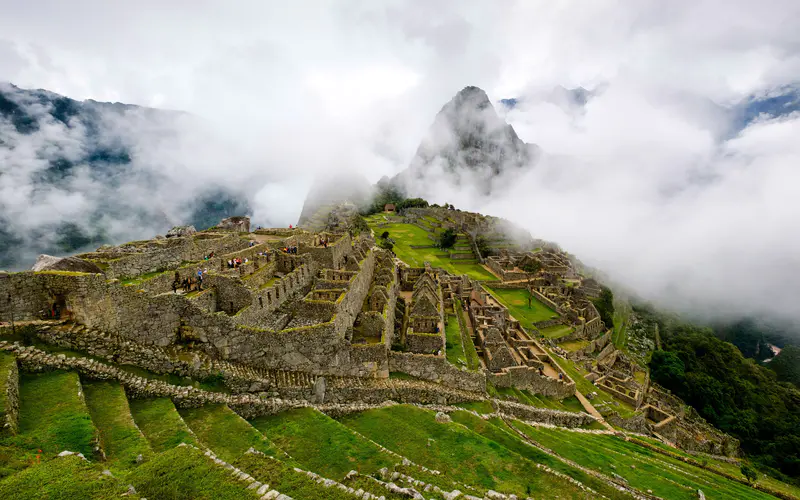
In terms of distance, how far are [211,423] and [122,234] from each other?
1513 inches

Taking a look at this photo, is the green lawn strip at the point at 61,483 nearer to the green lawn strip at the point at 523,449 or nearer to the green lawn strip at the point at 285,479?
the green lawn strip at the point at 285,479

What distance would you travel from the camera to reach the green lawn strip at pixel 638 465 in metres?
20.0

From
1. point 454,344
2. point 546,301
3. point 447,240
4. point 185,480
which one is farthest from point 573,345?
point 185,480

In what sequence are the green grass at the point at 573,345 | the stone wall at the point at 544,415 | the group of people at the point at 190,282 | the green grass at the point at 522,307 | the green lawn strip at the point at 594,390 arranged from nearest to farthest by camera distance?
the group of people at the point at 190,282 → the stone wall at the point at 544,415 → the green lawn strip at the point at 594,390 → the green grass at the point at 573,345 → the green grass at the point at 522,307

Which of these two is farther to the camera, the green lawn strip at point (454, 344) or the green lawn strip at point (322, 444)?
the green lawn strip at point (454, 344)

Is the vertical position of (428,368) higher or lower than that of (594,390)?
higher

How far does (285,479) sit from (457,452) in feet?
28.8

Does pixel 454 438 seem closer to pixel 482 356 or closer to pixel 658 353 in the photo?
pixel 482 356

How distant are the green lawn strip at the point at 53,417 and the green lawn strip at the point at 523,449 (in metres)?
15.9

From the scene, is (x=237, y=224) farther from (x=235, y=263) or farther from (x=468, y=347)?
(x=468, y=347)

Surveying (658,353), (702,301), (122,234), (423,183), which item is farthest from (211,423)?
(423,183)

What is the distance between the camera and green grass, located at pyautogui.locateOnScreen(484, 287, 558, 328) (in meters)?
52.2

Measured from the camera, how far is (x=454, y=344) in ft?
95.8

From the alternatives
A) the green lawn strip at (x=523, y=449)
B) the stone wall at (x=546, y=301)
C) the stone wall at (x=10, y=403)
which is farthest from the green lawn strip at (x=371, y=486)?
the stone wall at (x=546, y=301)
